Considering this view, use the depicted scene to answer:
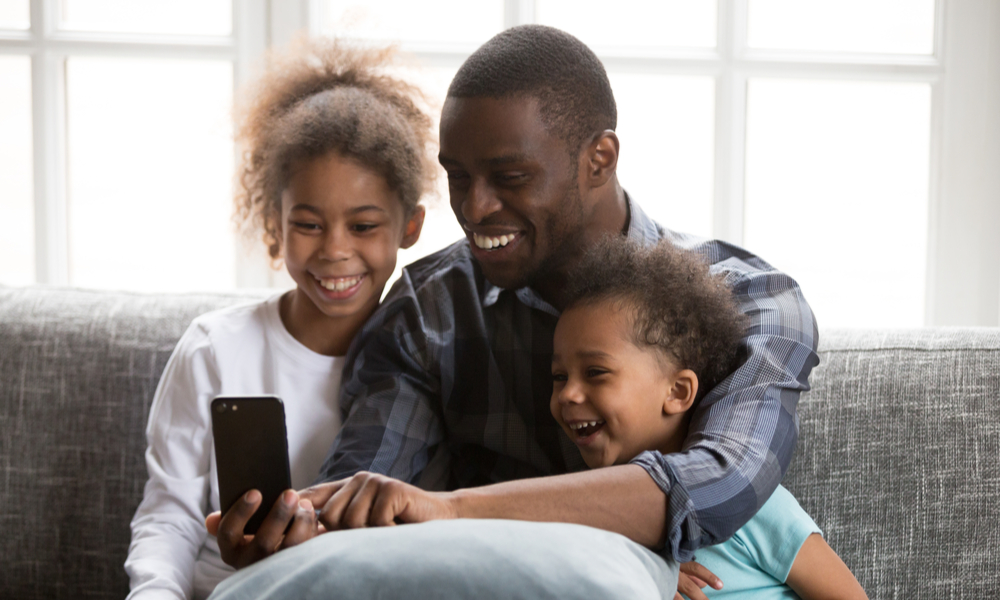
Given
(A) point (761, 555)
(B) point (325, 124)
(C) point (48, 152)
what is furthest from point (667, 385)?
(C) point (48, 152)

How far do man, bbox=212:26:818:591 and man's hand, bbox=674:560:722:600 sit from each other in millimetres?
149

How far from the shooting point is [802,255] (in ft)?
7.06

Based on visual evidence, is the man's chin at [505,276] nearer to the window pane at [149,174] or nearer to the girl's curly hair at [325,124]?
the girl's curly hair at [325,124]

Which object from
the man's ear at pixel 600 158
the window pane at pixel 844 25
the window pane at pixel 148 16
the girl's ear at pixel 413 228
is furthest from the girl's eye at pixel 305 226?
the window pane at pixel 844 25

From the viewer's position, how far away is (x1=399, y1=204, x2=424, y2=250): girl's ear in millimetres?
1457

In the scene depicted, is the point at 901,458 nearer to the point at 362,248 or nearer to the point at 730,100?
the point at 362,248

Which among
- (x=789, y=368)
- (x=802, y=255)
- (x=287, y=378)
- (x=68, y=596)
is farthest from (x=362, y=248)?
(x=802, y=255)

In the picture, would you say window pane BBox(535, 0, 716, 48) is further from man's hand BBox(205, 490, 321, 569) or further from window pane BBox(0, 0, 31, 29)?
man's hand BBox(205, 490, 321, 569)

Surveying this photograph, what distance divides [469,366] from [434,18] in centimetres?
113

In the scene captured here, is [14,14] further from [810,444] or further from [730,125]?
[810,444]

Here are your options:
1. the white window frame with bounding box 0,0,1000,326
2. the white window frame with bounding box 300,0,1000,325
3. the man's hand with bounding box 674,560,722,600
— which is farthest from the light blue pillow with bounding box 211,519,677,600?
the white window frame with bounding box 300,0,1000,325

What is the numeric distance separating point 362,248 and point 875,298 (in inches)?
57.7

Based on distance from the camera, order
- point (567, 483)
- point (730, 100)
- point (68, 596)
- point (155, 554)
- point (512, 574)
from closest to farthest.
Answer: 1. point (512, 574)
2. point (567, 483)
3. point (155, 554)
4. point (68, 596)
5. point (730, 100)

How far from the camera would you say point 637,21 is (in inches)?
82.1
